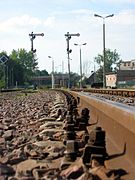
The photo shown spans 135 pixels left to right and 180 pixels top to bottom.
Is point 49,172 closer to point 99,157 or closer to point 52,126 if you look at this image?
point 99,157

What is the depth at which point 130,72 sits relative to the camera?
150 meters

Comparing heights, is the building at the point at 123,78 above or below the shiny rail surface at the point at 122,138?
above

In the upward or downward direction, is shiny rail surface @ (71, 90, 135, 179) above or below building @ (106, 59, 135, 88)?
below

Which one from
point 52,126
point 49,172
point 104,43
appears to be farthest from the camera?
point 104,43

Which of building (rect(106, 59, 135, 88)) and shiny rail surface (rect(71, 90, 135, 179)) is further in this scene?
building (rect(106, 59, 135, 88))

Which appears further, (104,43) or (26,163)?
(104,43)

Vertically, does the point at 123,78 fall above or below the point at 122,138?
above

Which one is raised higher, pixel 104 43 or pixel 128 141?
pixel 104 43

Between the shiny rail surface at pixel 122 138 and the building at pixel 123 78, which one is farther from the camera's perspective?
the building at pixel 123 78

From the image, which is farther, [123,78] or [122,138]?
[123,78]

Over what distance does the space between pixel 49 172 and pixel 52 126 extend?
6854 millimetres

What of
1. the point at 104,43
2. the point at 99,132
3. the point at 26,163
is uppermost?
the point at 104,43

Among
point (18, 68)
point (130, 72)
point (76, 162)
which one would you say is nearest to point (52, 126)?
point (76, 162)

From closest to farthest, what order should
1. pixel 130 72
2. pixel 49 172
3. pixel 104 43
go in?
pixel 49 172 < pixel 104 43 < pixel 130 72
